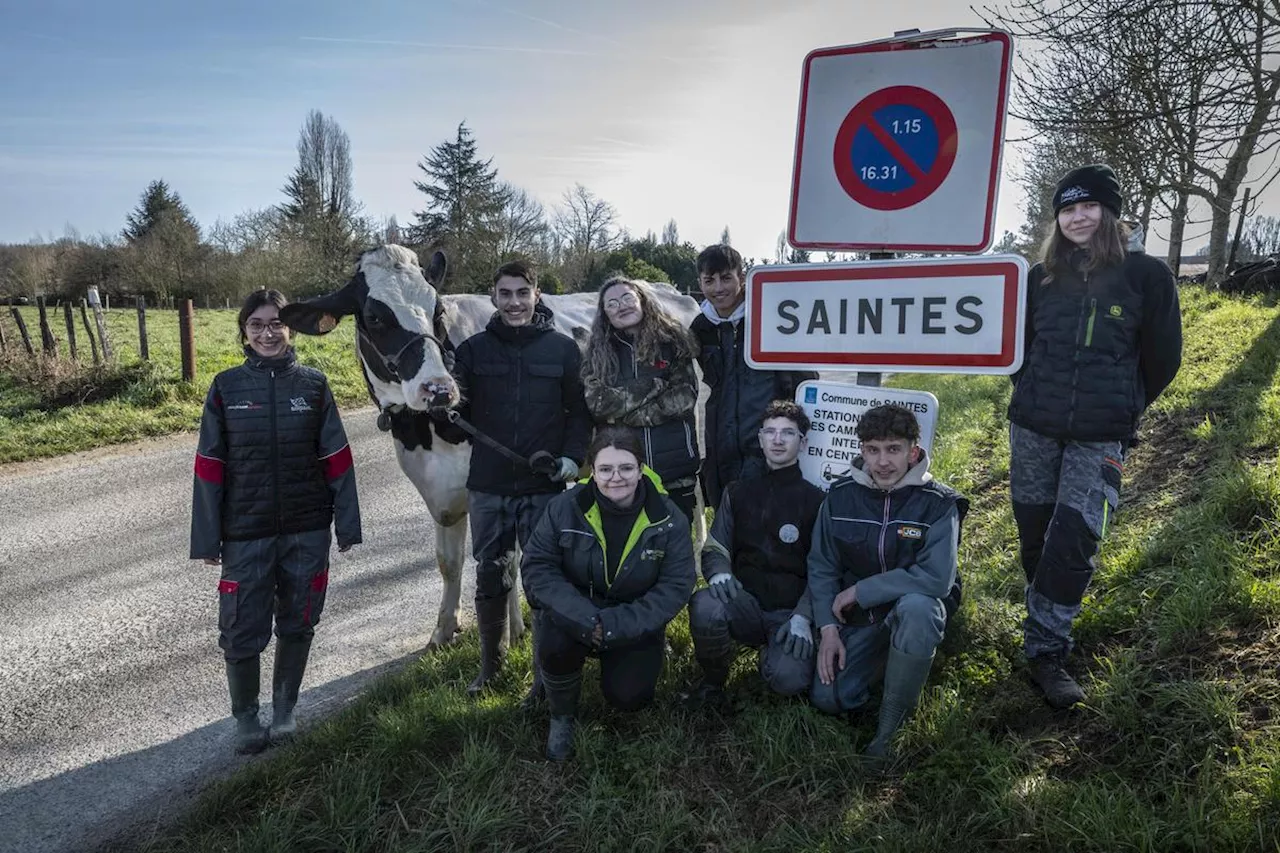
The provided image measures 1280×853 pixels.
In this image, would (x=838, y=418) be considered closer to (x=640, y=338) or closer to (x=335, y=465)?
(x=640, y=338)

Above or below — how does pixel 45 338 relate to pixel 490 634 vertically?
above

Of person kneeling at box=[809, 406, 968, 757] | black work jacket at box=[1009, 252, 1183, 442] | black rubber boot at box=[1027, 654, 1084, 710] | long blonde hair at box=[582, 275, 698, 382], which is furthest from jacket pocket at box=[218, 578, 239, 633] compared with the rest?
black work jacket at box=[1009, 252, 1183, 442]

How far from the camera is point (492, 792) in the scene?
2596mm

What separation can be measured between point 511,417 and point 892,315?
6.10 ft

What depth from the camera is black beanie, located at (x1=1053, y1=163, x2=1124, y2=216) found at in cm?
295

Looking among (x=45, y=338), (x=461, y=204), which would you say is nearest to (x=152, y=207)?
(x=461, y=204)

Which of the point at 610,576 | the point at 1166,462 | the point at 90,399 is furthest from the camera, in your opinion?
the point at 90,399

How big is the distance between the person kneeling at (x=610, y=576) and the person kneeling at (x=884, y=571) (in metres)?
0.60

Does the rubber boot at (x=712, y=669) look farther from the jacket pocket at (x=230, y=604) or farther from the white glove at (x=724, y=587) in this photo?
the jacket pocket at (x=230, y=604)

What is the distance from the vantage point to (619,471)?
299 centimetres

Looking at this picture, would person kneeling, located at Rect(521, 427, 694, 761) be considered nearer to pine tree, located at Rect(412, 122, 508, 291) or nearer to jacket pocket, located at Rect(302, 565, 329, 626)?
jacket pocket, located at Rect(302, 565, 329, 626)

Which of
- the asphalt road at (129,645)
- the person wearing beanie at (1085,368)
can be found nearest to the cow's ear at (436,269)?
the asphalt road at (129,645)

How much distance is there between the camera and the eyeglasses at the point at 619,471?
2.99 metres

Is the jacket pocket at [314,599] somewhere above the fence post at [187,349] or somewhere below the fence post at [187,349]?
below
